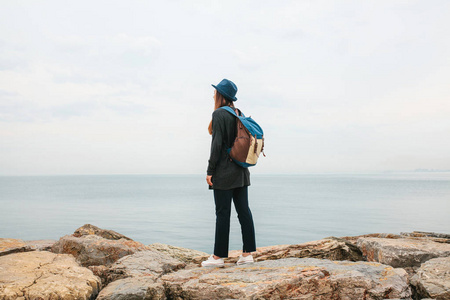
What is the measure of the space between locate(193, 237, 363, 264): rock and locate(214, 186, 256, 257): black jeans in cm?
119

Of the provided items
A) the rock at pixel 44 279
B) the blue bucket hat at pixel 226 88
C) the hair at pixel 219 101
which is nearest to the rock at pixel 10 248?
the rock at pixel 44 279

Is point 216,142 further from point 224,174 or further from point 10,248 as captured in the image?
point 10,248

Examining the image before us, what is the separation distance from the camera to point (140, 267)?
221 inches

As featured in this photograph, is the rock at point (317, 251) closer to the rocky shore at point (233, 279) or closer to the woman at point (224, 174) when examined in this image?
the rocky shore at point (233, 279)

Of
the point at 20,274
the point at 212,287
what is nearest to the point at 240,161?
the point at 212,287

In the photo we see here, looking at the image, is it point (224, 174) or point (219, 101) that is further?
point (219, 101)

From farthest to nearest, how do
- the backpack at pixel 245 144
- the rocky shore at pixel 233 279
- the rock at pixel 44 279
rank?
1. the backpack at pixel 245 144
2. the rocky shore at pixel 233 279
3. the rock at pixel 44 279

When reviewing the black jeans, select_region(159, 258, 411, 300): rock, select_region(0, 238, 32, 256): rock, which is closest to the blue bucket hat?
the black jeans

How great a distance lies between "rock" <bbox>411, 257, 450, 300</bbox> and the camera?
4.31 meters

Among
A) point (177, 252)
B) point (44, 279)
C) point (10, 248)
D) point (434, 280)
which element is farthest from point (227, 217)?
point (177, 252)

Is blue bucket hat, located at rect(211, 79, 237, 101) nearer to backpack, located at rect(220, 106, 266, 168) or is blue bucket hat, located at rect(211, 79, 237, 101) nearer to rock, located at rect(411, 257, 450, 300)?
backpack, located at rect(220, 106, 266, 168)

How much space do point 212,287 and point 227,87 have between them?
2.77 m

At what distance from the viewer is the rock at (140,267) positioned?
5.32 m

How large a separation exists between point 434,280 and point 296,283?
193 centimetres
